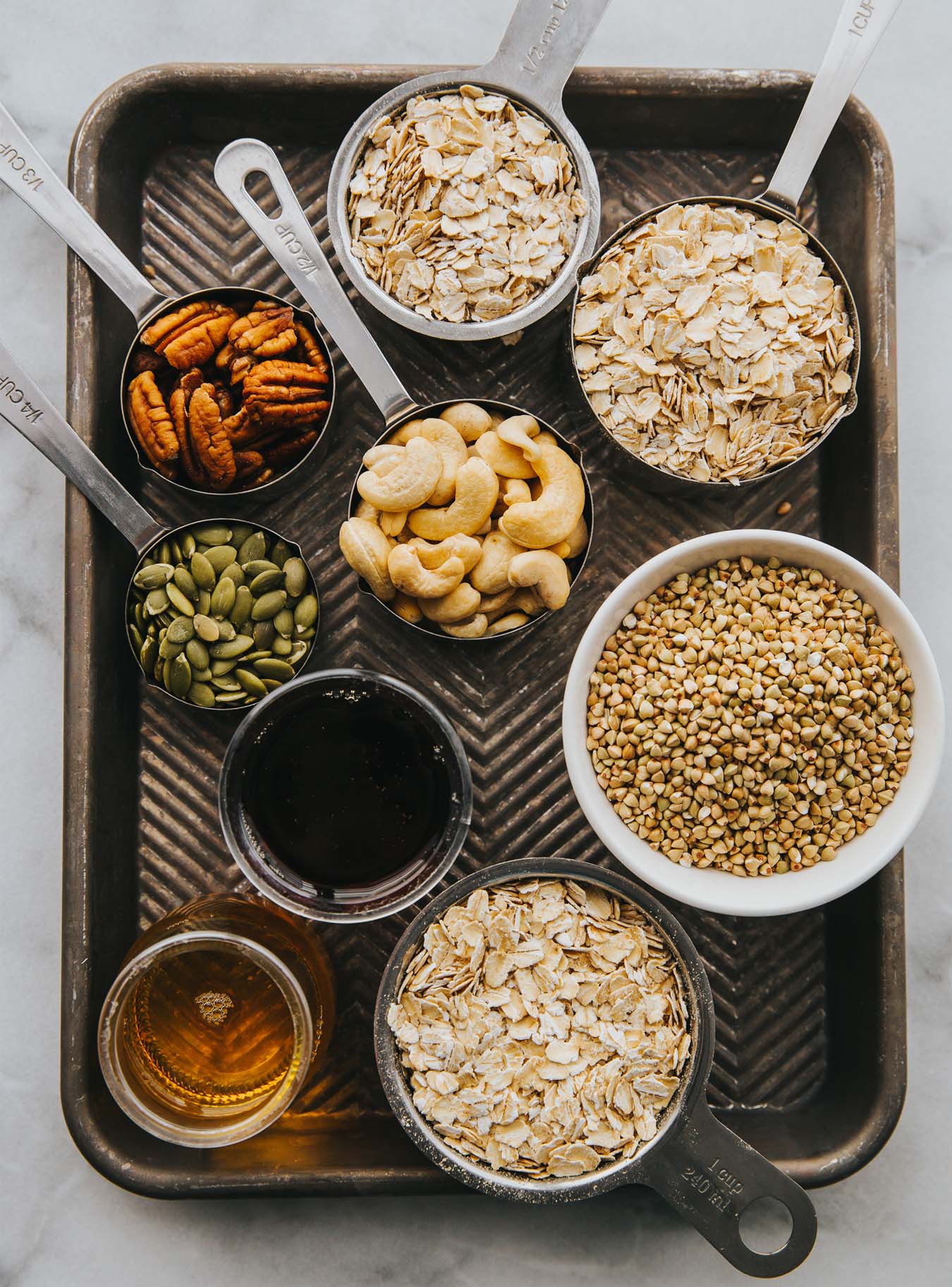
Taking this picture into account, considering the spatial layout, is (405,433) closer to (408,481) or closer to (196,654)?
(408,481)

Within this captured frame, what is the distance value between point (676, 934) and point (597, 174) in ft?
2.63

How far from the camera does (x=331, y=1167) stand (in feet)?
3.25

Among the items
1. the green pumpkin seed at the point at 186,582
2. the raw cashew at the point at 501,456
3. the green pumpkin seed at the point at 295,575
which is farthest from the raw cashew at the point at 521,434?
the green pumpkin seed at the point at 186,582

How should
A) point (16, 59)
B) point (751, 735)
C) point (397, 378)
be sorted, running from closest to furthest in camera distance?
point (751, 735) < point (397, 378) < point (16, 59)

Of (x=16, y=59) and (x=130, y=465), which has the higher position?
(x=16, y=59)

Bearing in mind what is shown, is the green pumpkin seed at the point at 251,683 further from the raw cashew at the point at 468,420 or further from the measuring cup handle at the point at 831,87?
the measuring cup handle at the point at 831,87

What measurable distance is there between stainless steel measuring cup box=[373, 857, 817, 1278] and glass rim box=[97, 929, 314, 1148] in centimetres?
7

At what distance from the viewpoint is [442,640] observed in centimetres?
105

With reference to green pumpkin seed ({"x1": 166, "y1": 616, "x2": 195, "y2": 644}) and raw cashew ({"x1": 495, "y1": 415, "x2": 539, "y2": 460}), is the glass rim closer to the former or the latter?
green pumpkin seed ({"x1": 166, "y1": 616, "x2": 195, "y2": 644})

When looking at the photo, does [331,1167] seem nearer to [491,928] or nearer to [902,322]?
[491,928]

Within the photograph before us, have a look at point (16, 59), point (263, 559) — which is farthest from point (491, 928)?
point (16, 59)

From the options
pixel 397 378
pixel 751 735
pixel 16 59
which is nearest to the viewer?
pixel 751 735

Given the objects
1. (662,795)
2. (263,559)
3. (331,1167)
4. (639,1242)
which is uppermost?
(263,559)

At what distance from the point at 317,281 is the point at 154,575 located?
13.2 inches
